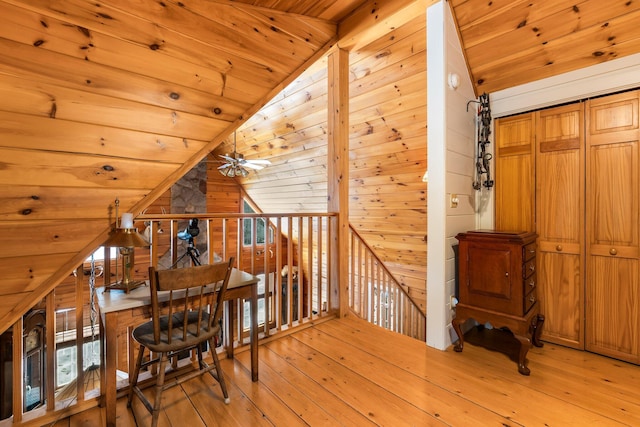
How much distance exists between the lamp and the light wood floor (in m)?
0.68

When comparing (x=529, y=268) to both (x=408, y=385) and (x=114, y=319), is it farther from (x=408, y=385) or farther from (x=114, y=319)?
(x=114, y=319)

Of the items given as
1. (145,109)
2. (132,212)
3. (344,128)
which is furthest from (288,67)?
(132,212)

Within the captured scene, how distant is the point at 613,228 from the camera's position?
2.04 meters

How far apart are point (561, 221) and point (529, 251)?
414mm

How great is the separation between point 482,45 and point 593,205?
1.42 m

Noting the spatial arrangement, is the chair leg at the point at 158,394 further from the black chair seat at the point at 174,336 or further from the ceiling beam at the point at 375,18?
the ceiling beam at the point at 375,18

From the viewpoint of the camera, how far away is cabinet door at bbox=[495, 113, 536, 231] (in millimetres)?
2361

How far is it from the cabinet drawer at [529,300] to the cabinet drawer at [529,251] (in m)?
0.26

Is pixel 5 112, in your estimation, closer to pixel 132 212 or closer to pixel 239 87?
pixel 132 212

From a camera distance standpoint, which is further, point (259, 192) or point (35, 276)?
point (259, 192)

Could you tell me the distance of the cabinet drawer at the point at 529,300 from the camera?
200 centimetres

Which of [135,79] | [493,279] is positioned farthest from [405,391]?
[135,79]

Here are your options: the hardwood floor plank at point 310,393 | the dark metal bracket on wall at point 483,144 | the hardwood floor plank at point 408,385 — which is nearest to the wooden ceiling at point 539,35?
the dark metal bracket on wall at point 483,144

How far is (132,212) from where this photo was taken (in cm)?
183
